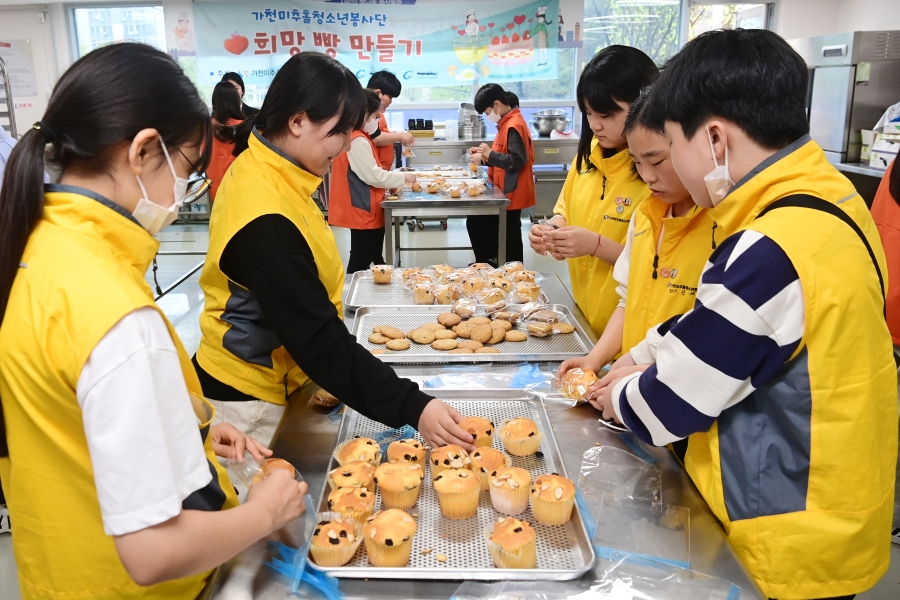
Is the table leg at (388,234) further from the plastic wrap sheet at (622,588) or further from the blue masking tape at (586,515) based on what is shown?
the plastic wrap sheet at (622,588)

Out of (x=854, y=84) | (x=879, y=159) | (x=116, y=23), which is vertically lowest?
(x=879, y=159)

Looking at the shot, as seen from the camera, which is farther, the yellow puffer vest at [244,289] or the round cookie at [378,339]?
the round cookie at [378,339]

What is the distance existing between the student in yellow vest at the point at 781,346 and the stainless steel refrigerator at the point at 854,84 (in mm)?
4886

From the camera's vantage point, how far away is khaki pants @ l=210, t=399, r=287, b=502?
5.15 ft

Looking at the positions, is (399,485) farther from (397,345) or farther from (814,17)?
(814,17)

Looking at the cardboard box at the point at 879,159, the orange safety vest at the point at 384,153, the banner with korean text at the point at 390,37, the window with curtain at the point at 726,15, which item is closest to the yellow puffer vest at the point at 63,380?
the orange safety vest at the point at 384,153

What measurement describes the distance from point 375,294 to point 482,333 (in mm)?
614

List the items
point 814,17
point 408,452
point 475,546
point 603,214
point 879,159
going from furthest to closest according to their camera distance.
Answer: point 814,17 → point 879,159 → point 603,214 → point 408,452 → point 475,546

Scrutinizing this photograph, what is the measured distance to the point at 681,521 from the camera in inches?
43.2

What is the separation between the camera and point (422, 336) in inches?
77.9

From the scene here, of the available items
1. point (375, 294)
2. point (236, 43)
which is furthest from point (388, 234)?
point (236, 43)

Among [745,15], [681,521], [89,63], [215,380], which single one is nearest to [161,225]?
[89,63]

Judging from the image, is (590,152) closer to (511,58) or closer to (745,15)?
(511,58)

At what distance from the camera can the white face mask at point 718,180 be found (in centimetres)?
107
